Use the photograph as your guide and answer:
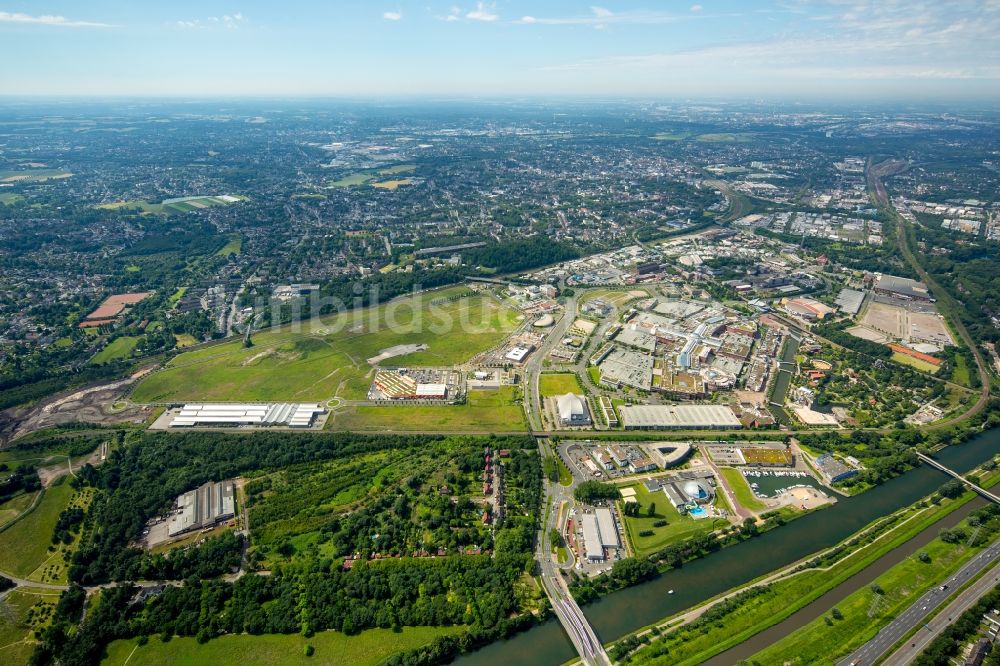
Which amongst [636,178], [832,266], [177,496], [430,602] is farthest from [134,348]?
[636,178]

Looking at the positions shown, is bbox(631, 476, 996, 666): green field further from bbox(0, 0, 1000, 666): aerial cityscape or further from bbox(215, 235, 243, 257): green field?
bbox(215, 235, 243, 257): green field

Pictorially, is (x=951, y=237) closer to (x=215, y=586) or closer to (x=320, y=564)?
(x=320, y=564)

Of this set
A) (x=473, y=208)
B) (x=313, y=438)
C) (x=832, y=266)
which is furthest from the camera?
(x=473, y=208)

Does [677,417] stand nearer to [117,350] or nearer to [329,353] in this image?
[329,353]

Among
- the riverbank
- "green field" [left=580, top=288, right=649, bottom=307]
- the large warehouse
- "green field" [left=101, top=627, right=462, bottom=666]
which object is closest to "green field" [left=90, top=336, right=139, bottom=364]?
"green field" [left=101, top=627, right=462, bottom=666]

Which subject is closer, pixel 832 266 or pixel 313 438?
pixel 313 438

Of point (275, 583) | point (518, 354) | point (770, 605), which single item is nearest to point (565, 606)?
point (770, 605)
